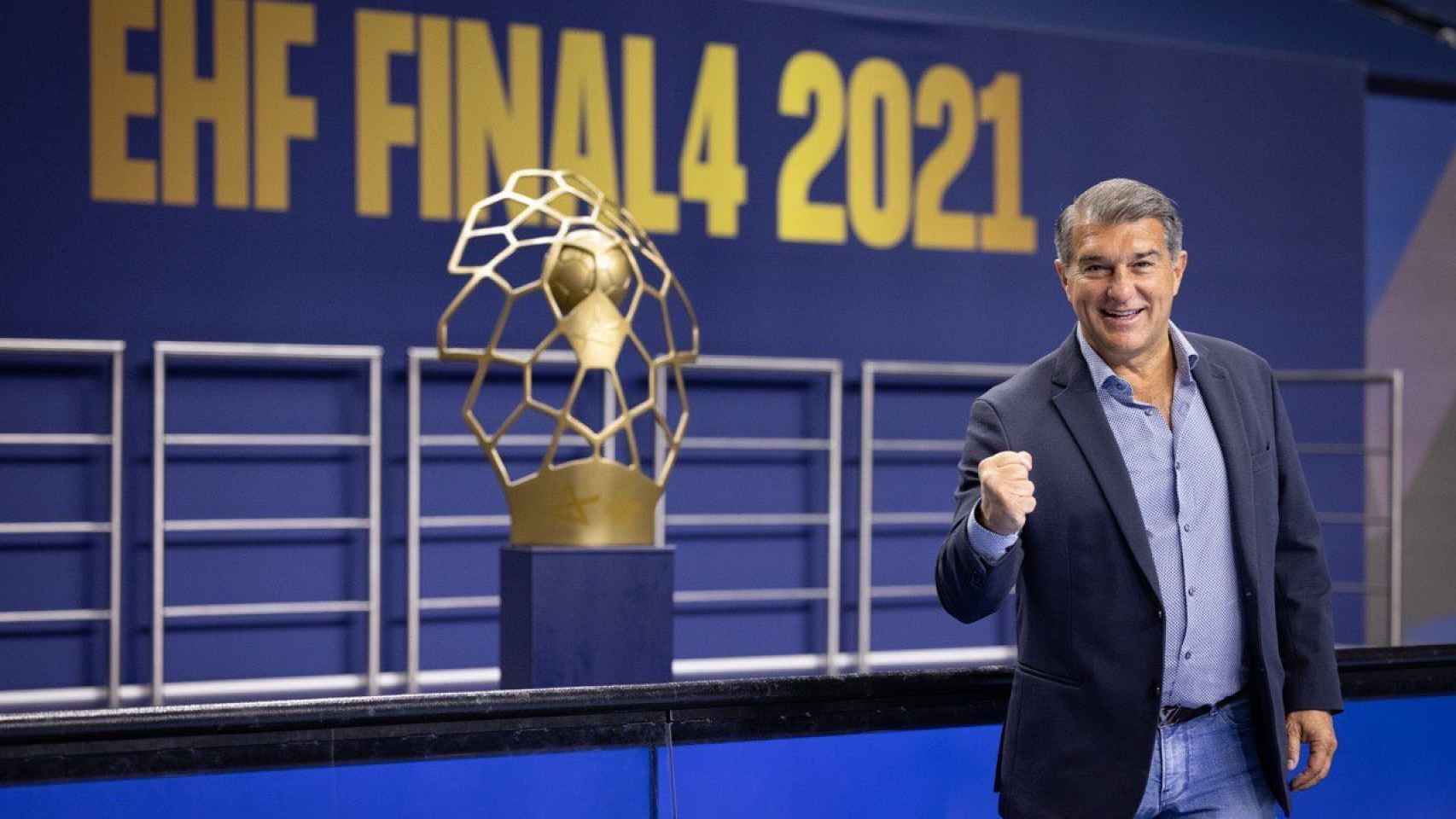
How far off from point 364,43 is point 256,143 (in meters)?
0.49

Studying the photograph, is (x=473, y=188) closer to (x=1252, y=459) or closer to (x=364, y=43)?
(x=364, y=43)

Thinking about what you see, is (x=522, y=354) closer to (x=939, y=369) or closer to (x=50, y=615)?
(x=939, y=369)

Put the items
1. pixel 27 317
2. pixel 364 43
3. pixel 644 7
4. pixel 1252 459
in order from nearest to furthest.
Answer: pixel 1252 459 < pixel 27 317 < pixel 364 43 < pixel 644 7

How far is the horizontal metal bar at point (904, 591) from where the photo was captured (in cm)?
589

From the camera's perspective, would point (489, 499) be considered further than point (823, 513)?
No

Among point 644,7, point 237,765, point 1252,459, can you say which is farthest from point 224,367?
point 1252,459

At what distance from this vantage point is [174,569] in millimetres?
5117

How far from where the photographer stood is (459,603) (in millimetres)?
5289

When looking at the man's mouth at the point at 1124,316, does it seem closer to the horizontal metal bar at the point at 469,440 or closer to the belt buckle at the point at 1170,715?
the belt buckle at the point at 1170,715

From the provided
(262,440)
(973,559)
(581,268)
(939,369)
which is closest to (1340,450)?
(939,369)

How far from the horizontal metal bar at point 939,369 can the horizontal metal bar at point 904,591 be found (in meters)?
0.80

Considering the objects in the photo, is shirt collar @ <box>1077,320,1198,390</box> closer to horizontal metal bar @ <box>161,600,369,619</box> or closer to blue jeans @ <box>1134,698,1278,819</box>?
blue jeans @ <box>1134,698,1278,819</box>

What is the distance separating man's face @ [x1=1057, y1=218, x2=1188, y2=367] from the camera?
5.56ft

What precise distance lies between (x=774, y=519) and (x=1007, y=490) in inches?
164
